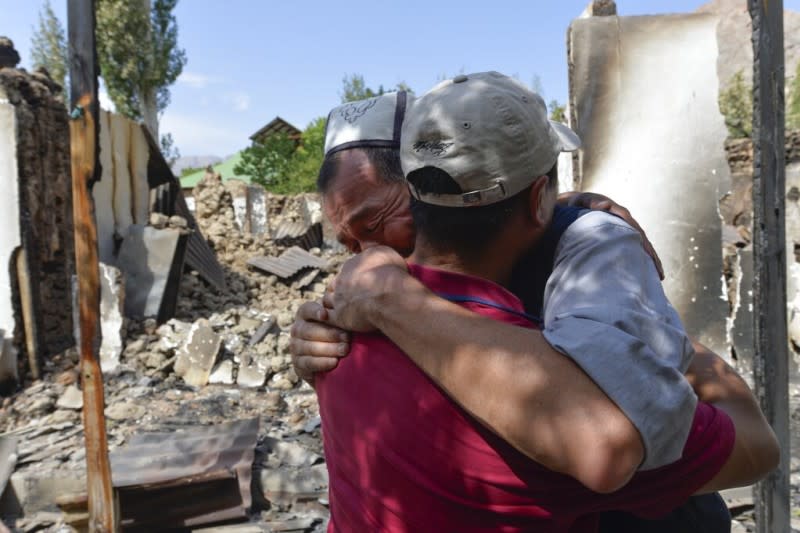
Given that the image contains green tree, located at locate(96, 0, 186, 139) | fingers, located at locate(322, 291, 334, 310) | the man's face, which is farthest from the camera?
green tree, located at locate(96, 0, 186, 139)

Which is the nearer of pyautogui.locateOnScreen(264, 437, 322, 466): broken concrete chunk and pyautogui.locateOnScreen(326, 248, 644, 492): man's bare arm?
pyautogui.locateOnScreen(326, 248, 644, 492): man's bare arm

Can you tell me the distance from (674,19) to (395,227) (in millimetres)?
4516

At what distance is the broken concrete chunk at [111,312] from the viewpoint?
668 centimetres

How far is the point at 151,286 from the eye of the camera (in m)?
7.65

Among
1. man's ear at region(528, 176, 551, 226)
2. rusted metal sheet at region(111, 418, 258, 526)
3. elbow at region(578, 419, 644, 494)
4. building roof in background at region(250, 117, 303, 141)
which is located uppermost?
building roof in background at region(250, 117, 303, 141)

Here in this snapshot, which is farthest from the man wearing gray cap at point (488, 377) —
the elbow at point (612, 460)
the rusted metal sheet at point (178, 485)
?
the rusted metal sheet at point (178, 485)

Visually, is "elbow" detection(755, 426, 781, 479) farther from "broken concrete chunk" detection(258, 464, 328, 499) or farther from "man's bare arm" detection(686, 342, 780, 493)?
"broken concrete chunk" detection(258, 464, 328, 499)

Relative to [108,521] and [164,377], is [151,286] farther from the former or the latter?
[108,521]

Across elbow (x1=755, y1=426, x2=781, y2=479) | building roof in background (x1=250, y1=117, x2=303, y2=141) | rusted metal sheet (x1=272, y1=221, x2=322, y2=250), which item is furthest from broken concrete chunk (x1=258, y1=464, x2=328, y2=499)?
building roof in background (x1=250, y1=117, x2=303, y2=141)

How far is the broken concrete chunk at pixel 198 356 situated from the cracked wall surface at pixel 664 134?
4.19 m

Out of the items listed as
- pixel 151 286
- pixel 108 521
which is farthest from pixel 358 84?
pixel 108 521

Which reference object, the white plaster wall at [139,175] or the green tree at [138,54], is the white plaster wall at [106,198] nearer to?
the white plaster wall at [139,175]

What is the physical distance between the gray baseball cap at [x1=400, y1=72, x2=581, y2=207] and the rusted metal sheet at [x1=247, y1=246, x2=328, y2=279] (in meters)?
9.93

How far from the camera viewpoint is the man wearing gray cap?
780mm
